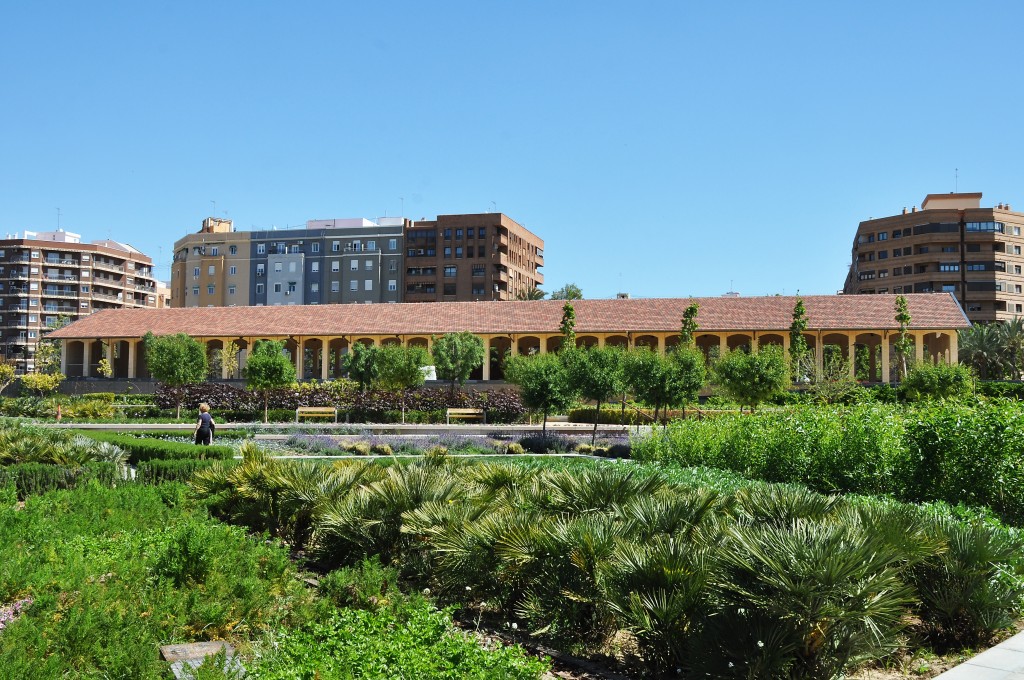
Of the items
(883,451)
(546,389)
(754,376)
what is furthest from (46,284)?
(883,451)

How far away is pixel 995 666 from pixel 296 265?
82.1 metres

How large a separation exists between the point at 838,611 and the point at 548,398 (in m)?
20.4

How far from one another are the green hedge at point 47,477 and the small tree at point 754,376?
64.1ft

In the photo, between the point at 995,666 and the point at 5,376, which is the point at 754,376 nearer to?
the point at 995,666

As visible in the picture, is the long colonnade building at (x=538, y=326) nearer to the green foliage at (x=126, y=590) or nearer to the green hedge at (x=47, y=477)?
the green hedge at (x=47, y=477)

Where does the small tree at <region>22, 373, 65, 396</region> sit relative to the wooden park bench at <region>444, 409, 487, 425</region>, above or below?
above

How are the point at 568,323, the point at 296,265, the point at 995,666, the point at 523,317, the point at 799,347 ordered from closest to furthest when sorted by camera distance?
the point at 995,666, the point at 799,347, the point at 568,323, the point at 523,317, the point at 296,265

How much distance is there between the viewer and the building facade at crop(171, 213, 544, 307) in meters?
80.6

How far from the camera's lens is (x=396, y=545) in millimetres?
6805

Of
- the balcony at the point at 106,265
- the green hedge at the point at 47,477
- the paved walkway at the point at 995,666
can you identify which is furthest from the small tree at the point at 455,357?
the balcony at the point at 106,265

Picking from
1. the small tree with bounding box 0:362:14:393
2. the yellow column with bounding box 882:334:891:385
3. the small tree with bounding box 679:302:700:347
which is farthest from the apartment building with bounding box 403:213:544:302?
the yellow column with bounding box 882:334:891:385

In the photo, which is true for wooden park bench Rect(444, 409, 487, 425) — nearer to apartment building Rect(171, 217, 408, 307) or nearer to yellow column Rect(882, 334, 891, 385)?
yellow column Rect(882, 334, 891, 385)

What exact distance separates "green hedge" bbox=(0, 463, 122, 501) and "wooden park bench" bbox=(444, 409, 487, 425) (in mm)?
19478

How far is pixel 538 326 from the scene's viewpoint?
45812 mm
